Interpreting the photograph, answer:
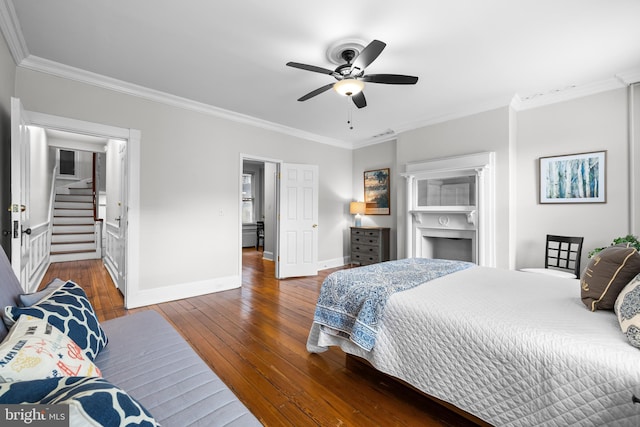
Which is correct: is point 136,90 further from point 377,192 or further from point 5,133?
point 377,192

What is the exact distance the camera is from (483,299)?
1686mm

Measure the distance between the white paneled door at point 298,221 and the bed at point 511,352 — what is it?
300 cm

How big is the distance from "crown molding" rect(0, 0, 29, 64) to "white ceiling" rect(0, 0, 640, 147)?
12 mm

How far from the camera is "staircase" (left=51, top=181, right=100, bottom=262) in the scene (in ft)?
20.0

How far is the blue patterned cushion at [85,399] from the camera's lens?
1.80 ft

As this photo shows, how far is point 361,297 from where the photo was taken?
1.88 metres

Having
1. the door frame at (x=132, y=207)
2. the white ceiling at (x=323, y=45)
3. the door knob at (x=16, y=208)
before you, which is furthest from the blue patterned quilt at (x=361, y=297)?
the door frame at (x=132, y=207)

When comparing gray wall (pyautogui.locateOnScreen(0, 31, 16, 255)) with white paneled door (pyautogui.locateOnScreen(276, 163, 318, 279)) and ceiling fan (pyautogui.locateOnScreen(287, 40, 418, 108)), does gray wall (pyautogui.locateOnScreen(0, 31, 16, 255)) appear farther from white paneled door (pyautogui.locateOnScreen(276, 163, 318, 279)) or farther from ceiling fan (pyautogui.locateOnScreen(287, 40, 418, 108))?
white paneled door (pyautogui.locateOnScreen(276, 163, 318, 279))

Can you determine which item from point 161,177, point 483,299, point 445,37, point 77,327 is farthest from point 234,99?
point 483,299

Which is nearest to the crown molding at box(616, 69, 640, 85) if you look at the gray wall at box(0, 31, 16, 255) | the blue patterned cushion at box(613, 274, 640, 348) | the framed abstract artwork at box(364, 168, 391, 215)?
the blue patterned cushion at box(613, 274, 640, 348)

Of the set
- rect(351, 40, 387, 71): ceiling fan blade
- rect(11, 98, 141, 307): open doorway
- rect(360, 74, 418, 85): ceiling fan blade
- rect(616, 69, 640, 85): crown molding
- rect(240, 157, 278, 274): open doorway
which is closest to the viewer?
rect(351, 40, 387, 71): ceiling fan blade

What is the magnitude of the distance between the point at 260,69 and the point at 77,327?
272cm

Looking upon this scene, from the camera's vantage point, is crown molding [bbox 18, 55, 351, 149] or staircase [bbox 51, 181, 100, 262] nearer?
crown molding [bbox 18, 55, 351, 149]

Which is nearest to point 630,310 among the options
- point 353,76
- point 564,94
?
point 353,76
